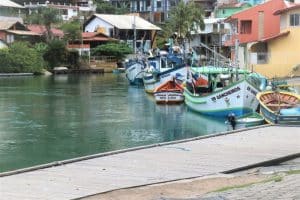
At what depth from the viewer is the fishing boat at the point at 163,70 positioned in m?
45.5

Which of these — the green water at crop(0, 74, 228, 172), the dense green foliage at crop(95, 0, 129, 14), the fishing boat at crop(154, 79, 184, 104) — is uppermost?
the dense green foliage at crop(95, 0, 129, 14)

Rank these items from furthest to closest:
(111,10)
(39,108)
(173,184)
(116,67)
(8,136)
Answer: (111,10)
(116,67)
(39,108)
(8,136)
(173,184)

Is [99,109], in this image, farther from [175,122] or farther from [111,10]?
[111,10]

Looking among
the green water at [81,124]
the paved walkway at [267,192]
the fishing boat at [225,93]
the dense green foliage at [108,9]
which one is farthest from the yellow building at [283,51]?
the dense green foliage at [108,9]

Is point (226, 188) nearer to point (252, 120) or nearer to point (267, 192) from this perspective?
point (267, 192)

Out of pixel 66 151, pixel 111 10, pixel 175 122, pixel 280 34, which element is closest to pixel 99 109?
pixel 175 122

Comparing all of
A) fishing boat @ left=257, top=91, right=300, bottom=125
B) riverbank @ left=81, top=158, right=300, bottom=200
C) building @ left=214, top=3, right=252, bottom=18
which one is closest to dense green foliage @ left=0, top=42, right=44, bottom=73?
building @ left=214, top=3, right=252, bottom=18

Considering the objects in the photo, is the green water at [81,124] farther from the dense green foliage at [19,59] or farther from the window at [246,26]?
the dense green foliage at [19,59]

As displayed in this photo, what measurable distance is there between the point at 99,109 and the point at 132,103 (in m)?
4.85

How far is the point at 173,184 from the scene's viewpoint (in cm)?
1114

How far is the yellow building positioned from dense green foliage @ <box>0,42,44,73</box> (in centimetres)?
3298

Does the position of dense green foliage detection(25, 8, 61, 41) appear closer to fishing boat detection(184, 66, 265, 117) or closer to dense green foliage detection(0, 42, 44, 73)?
dense green foliage detection(0, 42, 44, 73)

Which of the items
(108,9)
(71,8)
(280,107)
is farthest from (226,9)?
(280,107)

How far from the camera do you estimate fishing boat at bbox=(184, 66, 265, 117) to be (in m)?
33.0
